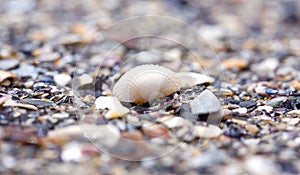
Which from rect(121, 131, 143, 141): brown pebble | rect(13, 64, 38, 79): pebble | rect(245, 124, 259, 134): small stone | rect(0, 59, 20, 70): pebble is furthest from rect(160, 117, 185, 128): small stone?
Result: rect(0, 59, 20, 70): pebble

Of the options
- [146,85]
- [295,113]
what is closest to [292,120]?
[295,113]

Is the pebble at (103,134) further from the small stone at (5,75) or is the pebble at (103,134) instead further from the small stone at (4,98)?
the small stone at (5,75)

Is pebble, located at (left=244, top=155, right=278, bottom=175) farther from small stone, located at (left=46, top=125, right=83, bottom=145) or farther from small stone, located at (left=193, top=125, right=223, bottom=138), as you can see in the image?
small stone, located at (left=46, top=125, right=83, bottom=145)

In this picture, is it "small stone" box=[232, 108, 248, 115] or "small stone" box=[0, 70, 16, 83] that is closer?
"small stone" box=[232, 108, 248, 115]

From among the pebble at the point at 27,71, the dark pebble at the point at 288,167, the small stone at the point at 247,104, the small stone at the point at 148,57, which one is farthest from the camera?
the small stone at the point at 148,57

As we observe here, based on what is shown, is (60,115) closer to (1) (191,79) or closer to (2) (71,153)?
(2) (71,153)

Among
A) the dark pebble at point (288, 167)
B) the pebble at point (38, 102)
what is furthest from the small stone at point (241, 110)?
the pebble at point (38, 102)
